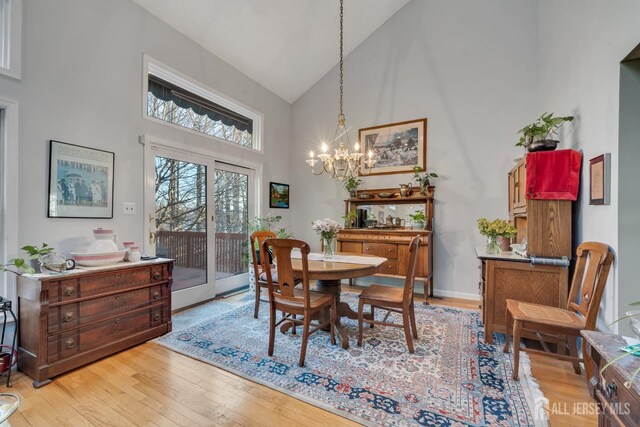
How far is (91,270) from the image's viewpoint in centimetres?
222

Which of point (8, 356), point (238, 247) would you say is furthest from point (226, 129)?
point (8, 356)

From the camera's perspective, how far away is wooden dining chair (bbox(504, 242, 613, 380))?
178 centimetres

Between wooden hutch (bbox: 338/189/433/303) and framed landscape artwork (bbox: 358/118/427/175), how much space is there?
1.40 feet

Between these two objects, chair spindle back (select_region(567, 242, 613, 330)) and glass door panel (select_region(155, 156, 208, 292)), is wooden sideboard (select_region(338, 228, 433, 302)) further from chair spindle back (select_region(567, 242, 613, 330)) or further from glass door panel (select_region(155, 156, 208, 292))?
glass door panel (select_region(155, 156, 208, 292))

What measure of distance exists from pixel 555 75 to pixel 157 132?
14.8 ft

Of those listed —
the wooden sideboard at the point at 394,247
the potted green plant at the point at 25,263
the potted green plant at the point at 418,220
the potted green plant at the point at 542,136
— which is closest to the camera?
the potted green plant at the point at 25,263

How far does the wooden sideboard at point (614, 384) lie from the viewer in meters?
0.80

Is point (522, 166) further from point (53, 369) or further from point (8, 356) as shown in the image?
point (8, 356)

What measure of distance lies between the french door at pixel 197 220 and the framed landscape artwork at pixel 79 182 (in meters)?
0.42

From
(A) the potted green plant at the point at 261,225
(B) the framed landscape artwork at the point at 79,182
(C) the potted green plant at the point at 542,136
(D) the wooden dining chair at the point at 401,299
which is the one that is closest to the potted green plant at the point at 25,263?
(B) the framed landscape artwork at the point at 79,182

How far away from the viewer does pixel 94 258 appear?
2.32 metres

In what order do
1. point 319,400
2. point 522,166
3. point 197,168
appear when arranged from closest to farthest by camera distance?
point 319,400 → point 522,166 → point 197,168

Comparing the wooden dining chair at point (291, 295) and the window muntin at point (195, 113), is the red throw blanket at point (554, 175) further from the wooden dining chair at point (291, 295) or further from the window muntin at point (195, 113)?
the window muntin at point (195, 113)

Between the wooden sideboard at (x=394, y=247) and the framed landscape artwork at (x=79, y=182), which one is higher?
the framed landscape artwork at (x=79, y=182)
